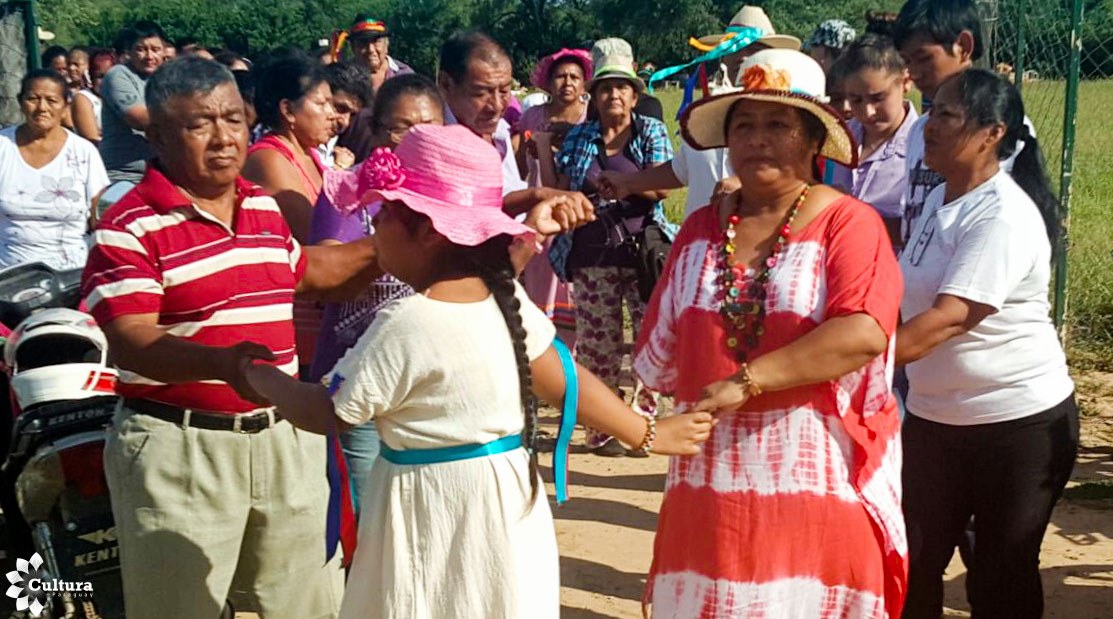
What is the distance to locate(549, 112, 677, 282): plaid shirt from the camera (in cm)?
688

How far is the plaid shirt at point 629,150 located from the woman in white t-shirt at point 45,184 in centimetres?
267

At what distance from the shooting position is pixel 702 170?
6031mm

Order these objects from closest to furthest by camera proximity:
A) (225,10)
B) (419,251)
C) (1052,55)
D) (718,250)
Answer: (419,251), (718,250), (1052,55), (225,10)

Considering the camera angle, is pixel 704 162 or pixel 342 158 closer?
pixel 342 158

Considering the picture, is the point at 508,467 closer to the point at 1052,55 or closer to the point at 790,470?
the point at 790,470

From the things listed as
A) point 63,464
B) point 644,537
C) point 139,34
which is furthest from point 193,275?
point 139,34

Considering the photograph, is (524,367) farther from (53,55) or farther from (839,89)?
(53,55)

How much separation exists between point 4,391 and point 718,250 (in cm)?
330

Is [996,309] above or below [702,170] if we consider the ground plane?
below

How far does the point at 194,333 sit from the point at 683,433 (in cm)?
130

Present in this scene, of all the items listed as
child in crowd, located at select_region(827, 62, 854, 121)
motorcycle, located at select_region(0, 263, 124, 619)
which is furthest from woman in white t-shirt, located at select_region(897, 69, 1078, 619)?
motorcycle, located at select_region(0, 263, 124, 619)

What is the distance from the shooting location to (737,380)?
306 centimetres

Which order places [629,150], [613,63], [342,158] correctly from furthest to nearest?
[613,63] < [629,150] < [342,158]

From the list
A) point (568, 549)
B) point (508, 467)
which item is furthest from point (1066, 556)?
point (508, 467)
